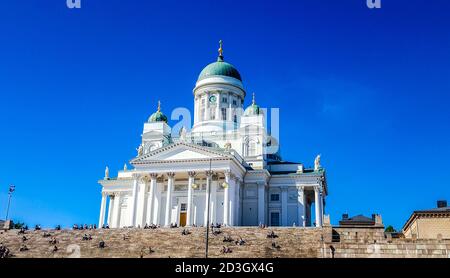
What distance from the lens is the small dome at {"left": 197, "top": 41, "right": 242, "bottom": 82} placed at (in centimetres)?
6638

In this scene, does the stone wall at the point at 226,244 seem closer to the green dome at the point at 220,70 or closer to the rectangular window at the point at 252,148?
the rectangular window at the point at 252,148

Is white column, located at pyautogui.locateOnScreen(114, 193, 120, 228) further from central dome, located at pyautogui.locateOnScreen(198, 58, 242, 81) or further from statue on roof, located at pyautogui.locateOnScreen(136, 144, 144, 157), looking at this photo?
central dome, located at pyautogui.locateOnScreen(198, 58, 242, 81)

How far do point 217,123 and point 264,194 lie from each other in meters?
12.7

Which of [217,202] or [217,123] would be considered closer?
[217,202]

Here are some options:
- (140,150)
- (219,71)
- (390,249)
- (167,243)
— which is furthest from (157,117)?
(390,249)

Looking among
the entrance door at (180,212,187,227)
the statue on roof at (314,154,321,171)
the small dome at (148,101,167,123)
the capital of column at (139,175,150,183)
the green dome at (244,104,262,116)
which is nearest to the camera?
the entrance door at (180,212,187,227)

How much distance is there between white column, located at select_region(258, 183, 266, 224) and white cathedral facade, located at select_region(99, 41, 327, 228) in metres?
0.11

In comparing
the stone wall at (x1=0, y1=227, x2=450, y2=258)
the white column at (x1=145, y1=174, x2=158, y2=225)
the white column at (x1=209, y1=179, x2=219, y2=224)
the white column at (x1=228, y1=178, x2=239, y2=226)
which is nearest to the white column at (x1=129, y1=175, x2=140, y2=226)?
the white column at (x1=145, y1=174, x2=158, y2=225)

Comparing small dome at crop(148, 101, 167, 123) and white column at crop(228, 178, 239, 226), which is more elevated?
small dome at crop(148, 101, 167, 123)

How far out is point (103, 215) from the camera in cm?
6028

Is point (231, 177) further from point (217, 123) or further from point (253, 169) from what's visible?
point (217, 123)

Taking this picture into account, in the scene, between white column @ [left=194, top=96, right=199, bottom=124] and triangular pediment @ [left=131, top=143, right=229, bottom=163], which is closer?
triangular pediment @ [left=131, top=143, right=229, bottom=163]

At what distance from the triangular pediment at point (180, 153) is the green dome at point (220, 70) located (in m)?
17.4
